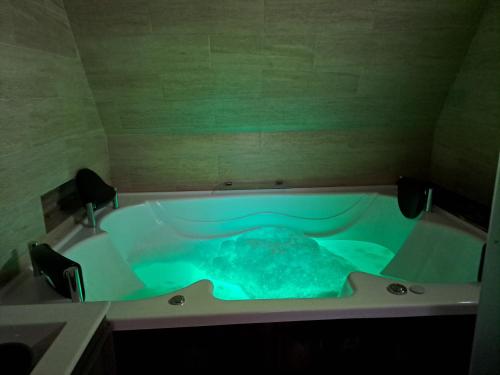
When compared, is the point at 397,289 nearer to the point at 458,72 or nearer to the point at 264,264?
the point at 264,264

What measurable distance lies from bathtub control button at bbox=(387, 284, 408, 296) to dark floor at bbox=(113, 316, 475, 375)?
92 millimetres

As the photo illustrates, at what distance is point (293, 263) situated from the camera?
1.88 metres

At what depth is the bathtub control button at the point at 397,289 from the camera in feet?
3.84

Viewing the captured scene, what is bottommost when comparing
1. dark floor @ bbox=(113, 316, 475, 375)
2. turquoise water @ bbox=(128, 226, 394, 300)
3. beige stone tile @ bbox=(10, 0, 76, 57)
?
turquoise water @ bbox=(128, 226, 394, 300)

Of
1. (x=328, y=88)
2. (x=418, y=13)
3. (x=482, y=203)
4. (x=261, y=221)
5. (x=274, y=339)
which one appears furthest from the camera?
(x=261, y=221)

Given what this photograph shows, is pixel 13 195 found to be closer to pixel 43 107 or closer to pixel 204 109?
pixel 43 107

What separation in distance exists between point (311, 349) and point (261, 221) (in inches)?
47.5

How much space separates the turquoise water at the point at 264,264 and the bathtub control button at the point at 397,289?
1.39ft

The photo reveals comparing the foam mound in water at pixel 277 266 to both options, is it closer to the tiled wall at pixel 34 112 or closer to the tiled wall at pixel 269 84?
the tiled wall at pixel 269 84

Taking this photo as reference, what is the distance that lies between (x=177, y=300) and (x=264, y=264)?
31.6 inches

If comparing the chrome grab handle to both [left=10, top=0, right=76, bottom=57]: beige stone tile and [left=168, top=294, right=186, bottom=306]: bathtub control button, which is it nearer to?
[left=168, top=294, right=186, bottom=306]: bathtub control button

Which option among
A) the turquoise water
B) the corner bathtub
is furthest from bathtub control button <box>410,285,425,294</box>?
the turquoise water

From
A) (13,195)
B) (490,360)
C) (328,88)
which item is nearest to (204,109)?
(328,88)

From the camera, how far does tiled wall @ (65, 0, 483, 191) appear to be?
5.51 ft
